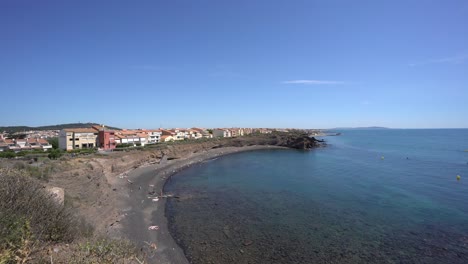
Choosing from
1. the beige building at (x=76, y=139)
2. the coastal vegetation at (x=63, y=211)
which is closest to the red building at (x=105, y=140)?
the beige building at (x=76, y=139)

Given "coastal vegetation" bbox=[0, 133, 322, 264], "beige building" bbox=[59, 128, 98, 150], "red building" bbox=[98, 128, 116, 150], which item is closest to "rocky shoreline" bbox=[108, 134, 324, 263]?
"coastal vegetation" bbox=[0, 133, 322, 264]

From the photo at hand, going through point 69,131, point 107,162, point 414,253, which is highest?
point 69,131

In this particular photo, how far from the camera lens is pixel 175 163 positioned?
41.1 m

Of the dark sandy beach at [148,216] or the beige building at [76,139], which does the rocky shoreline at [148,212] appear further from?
the beige building at [76,139]

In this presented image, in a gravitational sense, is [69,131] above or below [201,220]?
above

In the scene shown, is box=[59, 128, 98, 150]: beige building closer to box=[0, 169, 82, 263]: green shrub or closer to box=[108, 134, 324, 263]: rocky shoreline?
box=[108, 134, 324, 263]: rocky shoreline

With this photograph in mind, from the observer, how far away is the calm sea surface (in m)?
12.0

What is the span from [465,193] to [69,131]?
2291 inches

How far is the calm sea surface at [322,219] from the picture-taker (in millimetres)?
11969

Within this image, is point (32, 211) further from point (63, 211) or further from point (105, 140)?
point (105, 140)

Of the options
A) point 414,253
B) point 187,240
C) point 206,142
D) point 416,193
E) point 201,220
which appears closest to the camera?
point 414,253

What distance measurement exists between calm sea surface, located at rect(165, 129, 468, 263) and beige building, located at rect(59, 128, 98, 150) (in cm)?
2620

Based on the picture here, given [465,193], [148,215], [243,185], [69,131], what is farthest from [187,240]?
[69,131]

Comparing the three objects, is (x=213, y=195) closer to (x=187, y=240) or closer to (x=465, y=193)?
(x=187, y=240)
